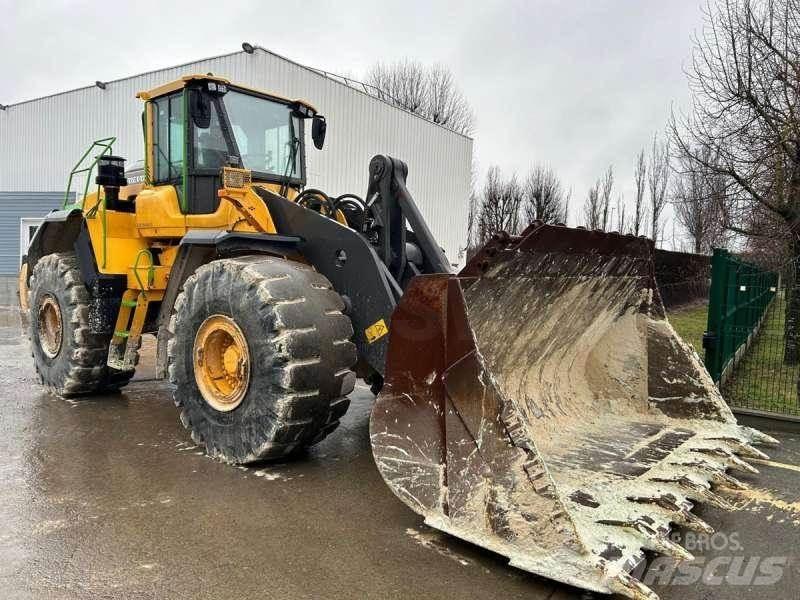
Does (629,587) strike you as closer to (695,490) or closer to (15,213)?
(695,490)

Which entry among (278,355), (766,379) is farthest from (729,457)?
(766,379)

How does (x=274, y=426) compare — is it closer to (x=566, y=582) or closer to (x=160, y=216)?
(x=566, y=582)

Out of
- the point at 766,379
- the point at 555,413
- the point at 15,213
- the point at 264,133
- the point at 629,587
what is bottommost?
the point at 766,379

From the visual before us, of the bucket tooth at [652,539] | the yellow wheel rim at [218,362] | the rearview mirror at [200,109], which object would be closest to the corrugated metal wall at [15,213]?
the rearview mirror at [200,109]

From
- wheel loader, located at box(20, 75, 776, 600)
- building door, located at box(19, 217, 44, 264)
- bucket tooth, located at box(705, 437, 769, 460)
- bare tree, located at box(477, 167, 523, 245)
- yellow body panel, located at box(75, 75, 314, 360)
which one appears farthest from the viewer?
bare tree, located at box(477, 167, 523, 245)

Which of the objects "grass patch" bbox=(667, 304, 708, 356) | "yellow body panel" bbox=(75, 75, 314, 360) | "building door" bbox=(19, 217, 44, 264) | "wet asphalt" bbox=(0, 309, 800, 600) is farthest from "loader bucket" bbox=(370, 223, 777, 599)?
"building door" bbox=(19, 217, 44, 264)

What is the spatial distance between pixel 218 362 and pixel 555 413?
8.39 feet

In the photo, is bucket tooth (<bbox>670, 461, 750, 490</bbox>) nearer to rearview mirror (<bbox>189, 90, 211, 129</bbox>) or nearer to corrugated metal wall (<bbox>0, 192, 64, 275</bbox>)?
rearview mirror (<bbox>189, 90, 211, 129</bbox>)

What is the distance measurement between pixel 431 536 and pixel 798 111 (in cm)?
787

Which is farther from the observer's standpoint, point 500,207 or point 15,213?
point 500,207

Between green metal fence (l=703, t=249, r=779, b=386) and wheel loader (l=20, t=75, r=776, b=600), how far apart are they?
2.44 meters

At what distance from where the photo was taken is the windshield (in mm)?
5629

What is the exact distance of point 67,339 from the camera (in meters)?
6.51

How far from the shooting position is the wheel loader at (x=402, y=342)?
10.4 feet
